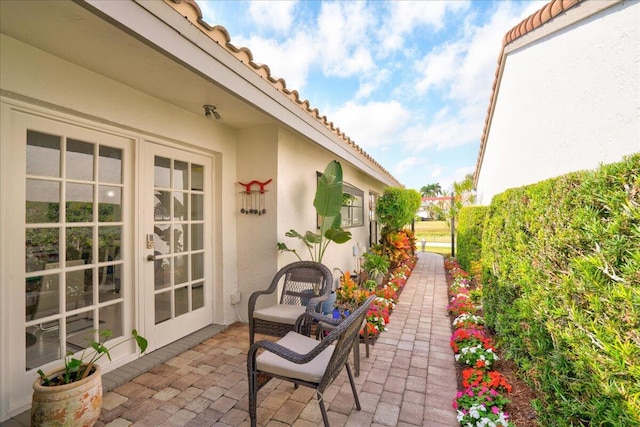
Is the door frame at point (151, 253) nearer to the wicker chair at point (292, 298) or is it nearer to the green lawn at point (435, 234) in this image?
the wicker chair at point (292, 298)

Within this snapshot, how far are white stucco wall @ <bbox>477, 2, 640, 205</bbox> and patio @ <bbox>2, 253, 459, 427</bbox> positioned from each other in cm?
276

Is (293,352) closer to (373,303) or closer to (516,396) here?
(516,396)

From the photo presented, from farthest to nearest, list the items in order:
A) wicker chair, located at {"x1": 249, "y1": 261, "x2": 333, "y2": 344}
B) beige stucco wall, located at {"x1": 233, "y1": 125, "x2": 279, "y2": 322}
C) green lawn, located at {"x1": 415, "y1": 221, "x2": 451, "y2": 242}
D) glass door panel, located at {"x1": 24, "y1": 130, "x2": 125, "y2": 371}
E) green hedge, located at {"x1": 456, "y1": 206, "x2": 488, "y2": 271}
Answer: green lawn, located at {"x1": 415, "y1": 221, "x2": 451, "y2": 242}, green hedge, located at {"x1": 456, "y1": 206, "x2": 488, "y2": 271}, beige stucco wall, located at {"x1": 233, "y1": 125, "x2": 279, "y2": 322}, wicker chair, located at {"x1": 249, "y1": 261, "x2": 333, "y2": 344}, glass door panel, located at {"x1": 24, "y1": 130, "x2": 125, "y2": 371}

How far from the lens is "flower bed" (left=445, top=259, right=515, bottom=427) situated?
2.60m

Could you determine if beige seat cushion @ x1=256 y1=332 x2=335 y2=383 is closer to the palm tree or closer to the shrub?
the shrub

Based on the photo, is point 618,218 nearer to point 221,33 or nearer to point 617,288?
point 617,288

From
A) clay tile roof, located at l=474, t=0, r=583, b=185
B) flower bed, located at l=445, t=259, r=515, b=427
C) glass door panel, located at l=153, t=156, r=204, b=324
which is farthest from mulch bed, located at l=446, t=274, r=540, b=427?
clay tile roof, located at l=474, t=0, r=583, b=185

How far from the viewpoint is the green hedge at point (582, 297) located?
161cm

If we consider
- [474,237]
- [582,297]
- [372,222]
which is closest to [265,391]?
[582,297]

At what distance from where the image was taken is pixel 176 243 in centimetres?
430

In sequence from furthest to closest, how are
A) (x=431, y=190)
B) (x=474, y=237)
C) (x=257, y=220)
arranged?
(x=431, y=190)
(x=474, y=237)
(x=257, y=220)

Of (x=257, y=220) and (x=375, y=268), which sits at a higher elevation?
(x=257, y=220)

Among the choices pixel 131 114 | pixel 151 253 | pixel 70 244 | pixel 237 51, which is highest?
pixel 237 51

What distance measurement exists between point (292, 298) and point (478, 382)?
256 cm
